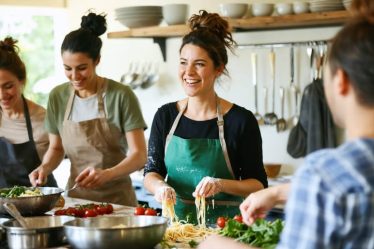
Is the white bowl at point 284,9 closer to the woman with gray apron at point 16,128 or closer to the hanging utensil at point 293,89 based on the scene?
the hanging utensil at point 293,89

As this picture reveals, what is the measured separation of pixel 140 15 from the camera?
520cm

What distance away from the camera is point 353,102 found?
54.9 inches

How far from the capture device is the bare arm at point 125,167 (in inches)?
126

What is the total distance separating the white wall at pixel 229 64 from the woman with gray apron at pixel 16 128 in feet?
5.36

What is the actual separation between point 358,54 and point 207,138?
5.71ft

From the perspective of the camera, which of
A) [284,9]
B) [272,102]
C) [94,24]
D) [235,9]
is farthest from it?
[272,102]

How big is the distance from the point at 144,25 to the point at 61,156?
1791 mm

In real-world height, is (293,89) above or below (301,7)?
below

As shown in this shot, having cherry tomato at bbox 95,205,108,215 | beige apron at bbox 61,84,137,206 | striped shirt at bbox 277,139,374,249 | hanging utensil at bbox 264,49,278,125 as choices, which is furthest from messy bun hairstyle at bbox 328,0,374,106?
hanging utensil at bbox 264,49,278,125

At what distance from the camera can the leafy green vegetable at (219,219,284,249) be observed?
2.15m

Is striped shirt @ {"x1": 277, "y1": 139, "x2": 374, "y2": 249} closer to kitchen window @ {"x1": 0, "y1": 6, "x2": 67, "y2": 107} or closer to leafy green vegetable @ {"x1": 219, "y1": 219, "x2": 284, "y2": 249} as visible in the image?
leafy green vegetable @ {"x1": 219, "y1": 219, "x2": 284, "y2": 249}

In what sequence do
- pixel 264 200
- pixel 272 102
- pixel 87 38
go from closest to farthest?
pixel 264 200 → pixel 87 38 → pixel 272 102

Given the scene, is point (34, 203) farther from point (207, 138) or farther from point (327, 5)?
point (327, 5)

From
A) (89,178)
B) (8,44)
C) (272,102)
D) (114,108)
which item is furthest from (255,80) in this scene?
(89,178)
